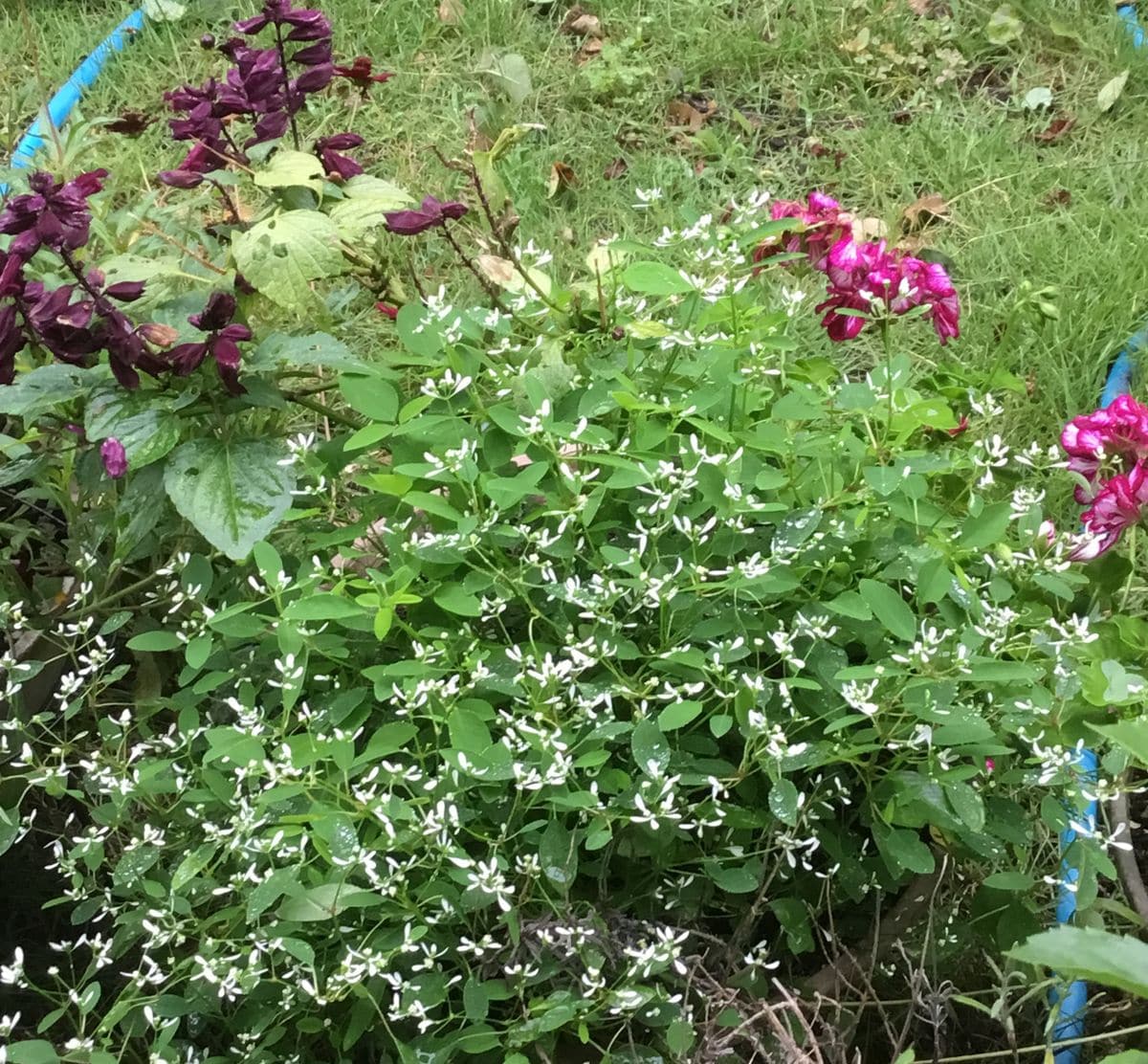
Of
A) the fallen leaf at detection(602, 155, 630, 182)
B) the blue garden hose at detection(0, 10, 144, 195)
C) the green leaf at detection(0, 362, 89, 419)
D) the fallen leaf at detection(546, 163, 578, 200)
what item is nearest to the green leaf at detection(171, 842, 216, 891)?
the green leaf at detection(0, 362, 89, 419)

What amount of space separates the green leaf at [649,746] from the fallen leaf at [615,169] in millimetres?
1783

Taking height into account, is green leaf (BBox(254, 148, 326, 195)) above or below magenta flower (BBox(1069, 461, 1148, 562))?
above

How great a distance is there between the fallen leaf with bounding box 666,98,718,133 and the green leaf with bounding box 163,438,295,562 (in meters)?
1.76

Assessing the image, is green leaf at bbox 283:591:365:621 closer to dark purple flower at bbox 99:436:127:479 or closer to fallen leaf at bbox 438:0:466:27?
dark purple flower at bbox 99:436:127:479

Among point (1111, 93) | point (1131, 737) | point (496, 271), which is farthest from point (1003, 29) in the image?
point (1131, 737)

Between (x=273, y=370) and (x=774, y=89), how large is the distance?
6.06 ft

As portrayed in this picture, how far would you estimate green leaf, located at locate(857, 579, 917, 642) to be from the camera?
3.14 ft

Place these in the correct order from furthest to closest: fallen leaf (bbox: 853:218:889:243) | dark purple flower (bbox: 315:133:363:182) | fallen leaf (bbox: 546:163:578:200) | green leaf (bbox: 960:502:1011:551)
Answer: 1. fallen leaf (bbox: 546:163:578:200)
2. fallen leaf (bbox: 853:218:889:243)
3. dark purple flower (bbox: 315:133:363:182)
4. green leaf (bbox: 960:502:1011:551)

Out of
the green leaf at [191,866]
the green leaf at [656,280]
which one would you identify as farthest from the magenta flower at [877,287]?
the green leaf at [191,866]

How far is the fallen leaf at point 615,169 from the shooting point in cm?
248

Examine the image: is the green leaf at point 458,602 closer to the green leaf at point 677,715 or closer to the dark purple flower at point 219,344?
the green leaf at point 677,715

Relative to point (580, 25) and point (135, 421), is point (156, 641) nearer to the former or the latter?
point (135, 421)

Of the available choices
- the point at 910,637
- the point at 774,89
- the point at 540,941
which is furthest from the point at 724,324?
the point at 774,89

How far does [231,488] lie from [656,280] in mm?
501
